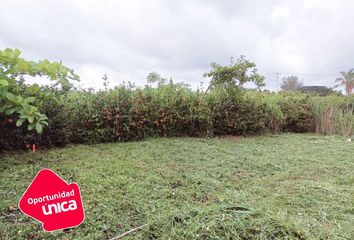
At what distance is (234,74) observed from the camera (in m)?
5.58

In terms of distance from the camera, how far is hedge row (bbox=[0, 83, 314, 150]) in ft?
12.3

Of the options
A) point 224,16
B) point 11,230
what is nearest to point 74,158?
point 11,230

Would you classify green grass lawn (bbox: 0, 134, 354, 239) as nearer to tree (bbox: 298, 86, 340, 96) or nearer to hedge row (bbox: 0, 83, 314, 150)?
hedge row (bbox: 0, 83, 314, 150)

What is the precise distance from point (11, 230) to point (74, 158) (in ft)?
5.14

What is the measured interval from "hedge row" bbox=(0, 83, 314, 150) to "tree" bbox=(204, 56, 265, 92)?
0.19m

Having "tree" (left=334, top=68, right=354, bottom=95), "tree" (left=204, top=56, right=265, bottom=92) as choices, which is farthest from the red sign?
"tree" (left=334, top=68, right=354, bottom=95)

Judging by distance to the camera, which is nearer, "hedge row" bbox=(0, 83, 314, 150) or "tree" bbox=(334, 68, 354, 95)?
"hedge row" bbox=(0, 83, 314, 150)

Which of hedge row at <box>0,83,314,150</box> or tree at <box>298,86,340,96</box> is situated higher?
tree at <box>298,86,340,96</box>

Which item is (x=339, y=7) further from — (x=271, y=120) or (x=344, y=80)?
(x=344, y=80)

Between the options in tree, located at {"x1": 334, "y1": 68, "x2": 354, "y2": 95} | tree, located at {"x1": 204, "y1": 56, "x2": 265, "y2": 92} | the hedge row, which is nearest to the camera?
the hedge row

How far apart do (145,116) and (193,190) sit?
7.54ft

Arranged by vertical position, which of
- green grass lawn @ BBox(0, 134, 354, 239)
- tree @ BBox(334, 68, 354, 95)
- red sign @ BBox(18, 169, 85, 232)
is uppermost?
tree @ BBox(334, 68, 354, 95)

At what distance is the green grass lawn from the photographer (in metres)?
1.74

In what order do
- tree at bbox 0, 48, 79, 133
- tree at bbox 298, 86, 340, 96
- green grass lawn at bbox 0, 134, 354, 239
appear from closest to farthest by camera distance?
1. tree at bbox 0, 48, 79, 133
2. green grass lawn at bbox 0, 134, 354, 239
3. tree at bbox 298, 86, 340, 96
